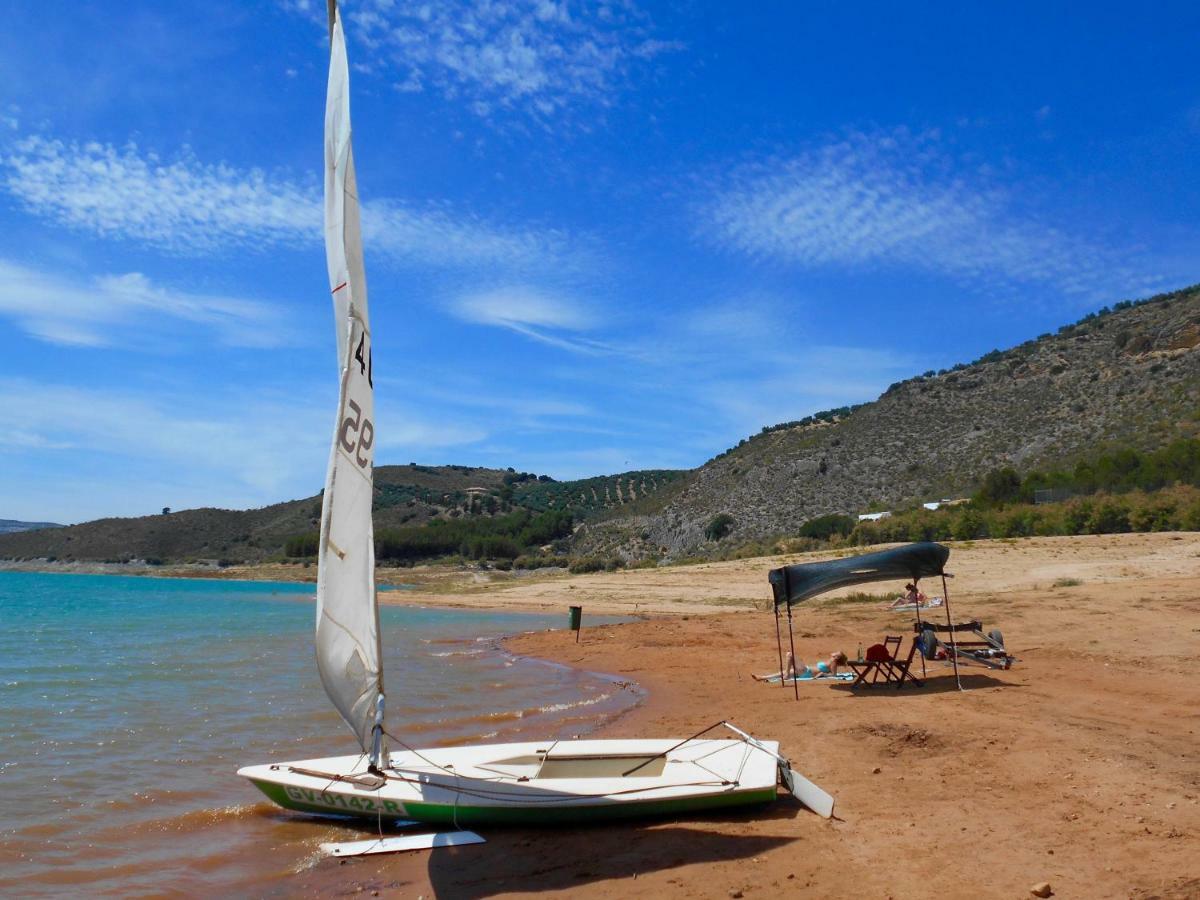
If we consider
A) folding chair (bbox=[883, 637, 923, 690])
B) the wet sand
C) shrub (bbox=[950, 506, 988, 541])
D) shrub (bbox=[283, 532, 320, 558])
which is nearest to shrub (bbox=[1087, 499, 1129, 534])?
shrub (bbox=[950, 506, 988, 541])

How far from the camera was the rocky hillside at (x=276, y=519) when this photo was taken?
111 meters

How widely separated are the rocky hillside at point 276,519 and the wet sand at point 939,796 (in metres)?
90.5

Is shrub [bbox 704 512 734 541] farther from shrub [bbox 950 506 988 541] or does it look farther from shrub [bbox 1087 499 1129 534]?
shrub [bbox 1087 499 1129 534]

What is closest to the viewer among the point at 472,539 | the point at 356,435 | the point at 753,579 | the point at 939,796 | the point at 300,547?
the point at 356,435

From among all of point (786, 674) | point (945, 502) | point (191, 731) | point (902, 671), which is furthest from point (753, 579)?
point (191, 731)

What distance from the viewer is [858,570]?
475 inches

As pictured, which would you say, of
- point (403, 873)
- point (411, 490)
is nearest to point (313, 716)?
point (403, 873)

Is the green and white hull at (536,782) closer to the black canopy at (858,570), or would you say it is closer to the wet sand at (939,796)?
the wet sand at (939,796)

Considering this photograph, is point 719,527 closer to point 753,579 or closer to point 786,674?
point 753,579

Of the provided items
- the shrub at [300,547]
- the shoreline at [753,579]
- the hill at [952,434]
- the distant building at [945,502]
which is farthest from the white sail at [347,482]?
the shrub at [300,547]

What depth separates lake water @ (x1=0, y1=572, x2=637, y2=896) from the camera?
6.98 m

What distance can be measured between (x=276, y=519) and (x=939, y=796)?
121809mm

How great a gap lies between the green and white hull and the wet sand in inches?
7.6

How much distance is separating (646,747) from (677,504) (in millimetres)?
63329
